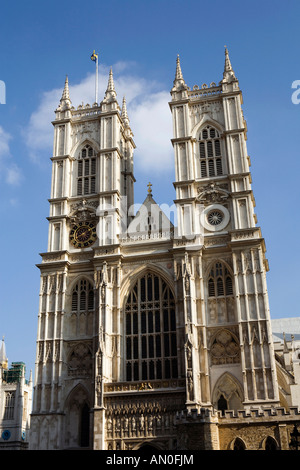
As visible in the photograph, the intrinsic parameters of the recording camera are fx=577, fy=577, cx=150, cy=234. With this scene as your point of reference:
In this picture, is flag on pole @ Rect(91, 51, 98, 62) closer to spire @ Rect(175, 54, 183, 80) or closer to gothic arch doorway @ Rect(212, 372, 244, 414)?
spire @ Rect(175, 54, 183, 80)

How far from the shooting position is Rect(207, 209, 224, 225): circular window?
144 ft

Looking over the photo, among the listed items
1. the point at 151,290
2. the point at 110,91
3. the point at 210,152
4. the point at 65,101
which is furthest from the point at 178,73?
the point at 151,290

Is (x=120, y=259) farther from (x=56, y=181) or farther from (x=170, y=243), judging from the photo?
(x=56, y=181)

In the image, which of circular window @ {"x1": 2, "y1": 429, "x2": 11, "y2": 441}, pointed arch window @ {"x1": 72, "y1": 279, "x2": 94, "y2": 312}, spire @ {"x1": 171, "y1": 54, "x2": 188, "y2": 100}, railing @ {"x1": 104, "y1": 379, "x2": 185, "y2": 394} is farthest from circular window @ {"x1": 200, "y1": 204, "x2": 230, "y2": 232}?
circular window @ {"x1": 2, "y1": 429, "x2": 11, "y2": 441}

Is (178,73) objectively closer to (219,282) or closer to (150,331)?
(219,282)

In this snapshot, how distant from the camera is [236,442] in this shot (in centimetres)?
3041

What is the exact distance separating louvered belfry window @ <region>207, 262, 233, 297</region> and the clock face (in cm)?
987

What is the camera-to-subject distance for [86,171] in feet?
160

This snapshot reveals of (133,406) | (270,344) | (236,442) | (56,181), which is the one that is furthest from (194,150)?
(236,442)

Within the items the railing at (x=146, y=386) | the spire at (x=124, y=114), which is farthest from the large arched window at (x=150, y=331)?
the spire at (x=124, y=114)

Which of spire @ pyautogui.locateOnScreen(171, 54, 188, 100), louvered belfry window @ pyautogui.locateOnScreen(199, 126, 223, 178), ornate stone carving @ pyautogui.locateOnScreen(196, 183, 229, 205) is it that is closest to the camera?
ornate stone carving @ pyautogui.locateOnScreen(196, 183, 229, 205)

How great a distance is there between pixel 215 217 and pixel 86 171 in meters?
12.0

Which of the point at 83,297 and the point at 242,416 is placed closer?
the point at 242,416

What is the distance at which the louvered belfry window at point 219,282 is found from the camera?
136 feet
